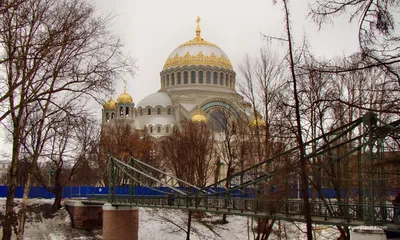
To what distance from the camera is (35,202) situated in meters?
40.5

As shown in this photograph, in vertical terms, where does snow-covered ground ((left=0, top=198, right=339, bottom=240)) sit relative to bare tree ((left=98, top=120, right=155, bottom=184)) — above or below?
below

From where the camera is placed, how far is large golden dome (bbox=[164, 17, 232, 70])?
81938 millimetres

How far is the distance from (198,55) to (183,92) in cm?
604

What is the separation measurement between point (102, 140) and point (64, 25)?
112ft

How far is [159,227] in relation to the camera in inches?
1409

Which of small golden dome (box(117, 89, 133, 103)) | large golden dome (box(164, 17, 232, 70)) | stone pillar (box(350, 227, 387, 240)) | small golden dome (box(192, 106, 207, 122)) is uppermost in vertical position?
large golden dome (box(164, 17, 232, 70))

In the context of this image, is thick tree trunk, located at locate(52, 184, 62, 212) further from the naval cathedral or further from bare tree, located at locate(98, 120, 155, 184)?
the naval cathedral

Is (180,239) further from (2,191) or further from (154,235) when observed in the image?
(2,191)

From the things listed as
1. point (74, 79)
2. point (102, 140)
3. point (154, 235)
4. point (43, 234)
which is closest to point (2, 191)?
point (102, 140)

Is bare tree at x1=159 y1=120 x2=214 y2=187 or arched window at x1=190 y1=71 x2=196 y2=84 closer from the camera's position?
bare tree at x1=159 y1=120 x2=214 y2=187

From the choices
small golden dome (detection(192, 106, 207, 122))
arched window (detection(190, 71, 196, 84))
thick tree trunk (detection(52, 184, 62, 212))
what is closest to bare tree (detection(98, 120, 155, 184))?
thick tree trunk (detection(52, 184, 62, 212))

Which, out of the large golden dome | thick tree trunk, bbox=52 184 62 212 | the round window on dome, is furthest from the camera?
the large golden dome

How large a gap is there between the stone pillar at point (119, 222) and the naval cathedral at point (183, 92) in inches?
1912

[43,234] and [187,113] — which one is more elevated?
[187,113]
